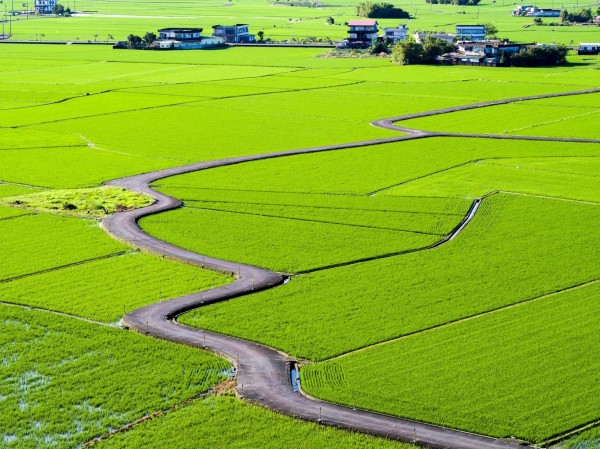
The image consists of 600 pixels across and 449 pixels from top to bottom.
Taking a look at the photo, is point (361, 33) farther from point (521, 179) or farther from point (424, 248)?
point (424, 248)

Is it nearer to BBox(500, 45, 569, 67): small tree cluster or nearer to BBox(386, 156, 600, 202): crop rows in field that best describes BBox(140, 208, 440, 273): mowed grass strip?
BBox(386, 156, 600, 202): crop rows in field

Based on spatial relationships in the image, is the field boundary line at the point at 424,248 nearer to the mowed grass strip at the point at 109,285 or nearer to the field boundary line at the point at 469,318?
the mowed grass strip at the point at 109,285

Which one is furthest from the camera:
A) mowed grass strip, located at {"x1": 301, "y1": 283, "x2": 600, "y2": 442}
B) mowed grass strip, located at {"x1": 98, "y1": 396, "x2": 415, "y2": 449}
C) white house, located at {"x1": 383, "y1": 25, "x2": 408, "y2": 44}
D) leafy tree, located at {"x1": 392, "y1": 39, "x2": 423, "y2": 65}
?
white house, located at {"x1": 383, "y1": 25, "x2": 408, "y2": 44}

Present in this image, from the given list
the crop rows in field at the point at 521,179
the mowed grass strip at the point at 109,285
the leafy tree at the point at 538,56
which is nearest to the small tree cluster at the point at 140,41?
the leafy tree at the point at 538,56

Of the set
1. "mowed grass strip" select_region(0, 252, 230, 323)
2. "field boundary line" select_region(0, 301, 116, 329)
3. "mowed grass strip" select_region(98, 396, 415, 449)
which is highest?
"mowed grass strip" select_region(0, 252, 230, 323)

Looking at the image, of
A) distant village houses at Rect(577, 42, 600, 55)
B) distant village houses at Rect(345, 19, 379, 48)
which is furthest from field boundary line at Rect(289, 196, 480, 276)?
distant village houses at Rect(345, 19, 379, 48)

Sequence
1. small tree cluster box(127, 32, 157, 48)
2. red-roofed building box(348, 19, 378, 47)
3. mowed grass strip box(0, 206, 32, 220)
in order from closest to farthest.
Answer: mowed grass strip box(0, 206, 32, 220) → red-roofed building box(348, 19, 378, 47) → small tree cluster box(127, 32, 157, 48)

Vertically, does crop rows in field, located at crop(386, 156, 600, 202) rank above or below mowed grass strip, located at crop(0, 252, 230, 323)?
above

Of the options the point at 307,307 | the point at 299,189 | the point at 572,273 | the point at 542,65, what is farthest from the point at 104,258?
the point at 542,65
